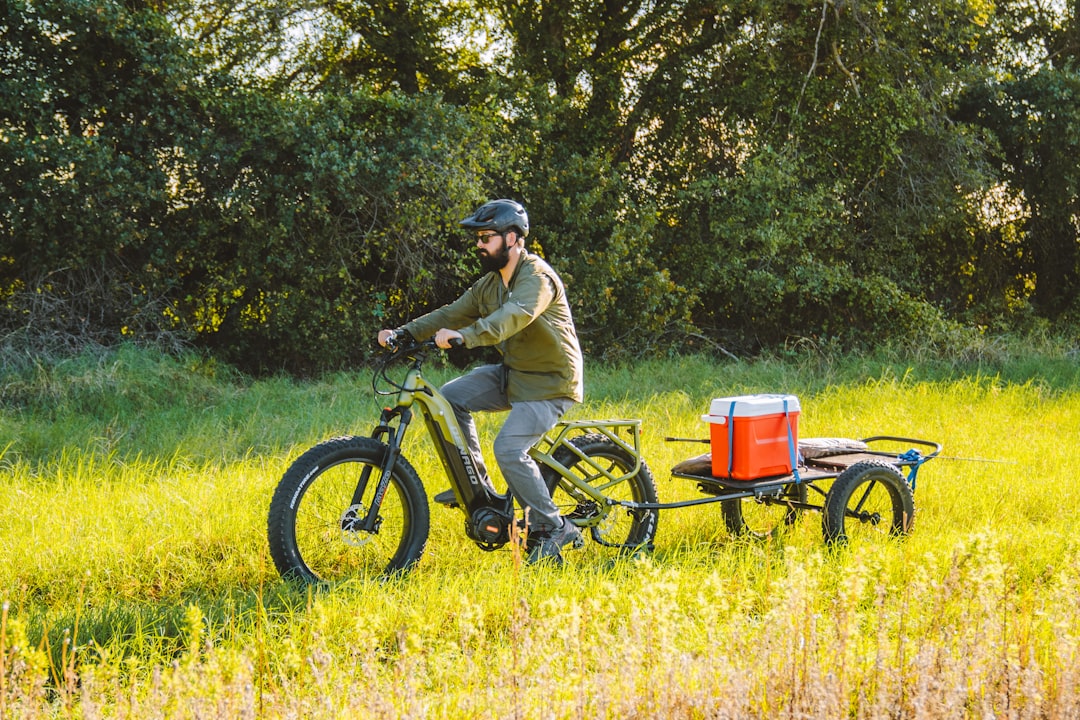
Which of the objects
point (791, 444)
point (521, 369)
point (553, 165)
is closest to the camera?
point (521, 369)

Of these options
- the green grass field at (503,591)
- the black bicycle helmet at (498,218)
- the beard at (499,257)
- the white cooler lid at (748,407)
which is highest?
the black bicycle helmet at (498,218)

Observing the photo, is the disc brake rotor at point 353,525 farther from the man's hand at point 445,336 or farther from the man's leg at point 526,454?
the man's hand at point 445,336

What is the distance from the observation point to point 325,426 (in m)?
8.57

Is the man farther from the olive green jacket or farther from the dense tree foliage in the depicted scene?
the dense tree foliage

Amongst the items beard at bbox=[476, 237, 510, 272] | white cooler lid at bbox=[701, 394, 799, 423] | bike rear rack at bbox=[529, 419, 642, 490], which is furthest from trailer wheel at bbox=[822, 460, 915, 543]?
beard at bbox=[476, 237, 510, 272]

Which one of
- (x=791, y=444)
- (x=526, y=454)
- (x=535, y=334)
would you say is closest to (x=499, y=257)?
(x=535, y=334)

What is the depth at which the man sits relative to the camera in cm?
495

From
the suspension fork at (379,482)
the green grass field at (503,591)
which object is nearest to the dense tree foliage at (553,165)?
the green grass field at (503,591)

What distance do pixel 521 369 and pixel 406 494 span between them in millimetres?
811

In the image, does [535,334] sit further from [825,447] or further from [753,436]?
[825,447]

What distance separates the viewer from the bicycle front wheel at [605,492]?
543cm

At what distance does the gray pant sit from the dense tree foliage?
6.71m

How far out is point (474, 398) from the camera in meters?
5.18

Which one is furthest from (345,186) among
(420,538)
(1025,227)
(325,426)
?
(1025,227)
